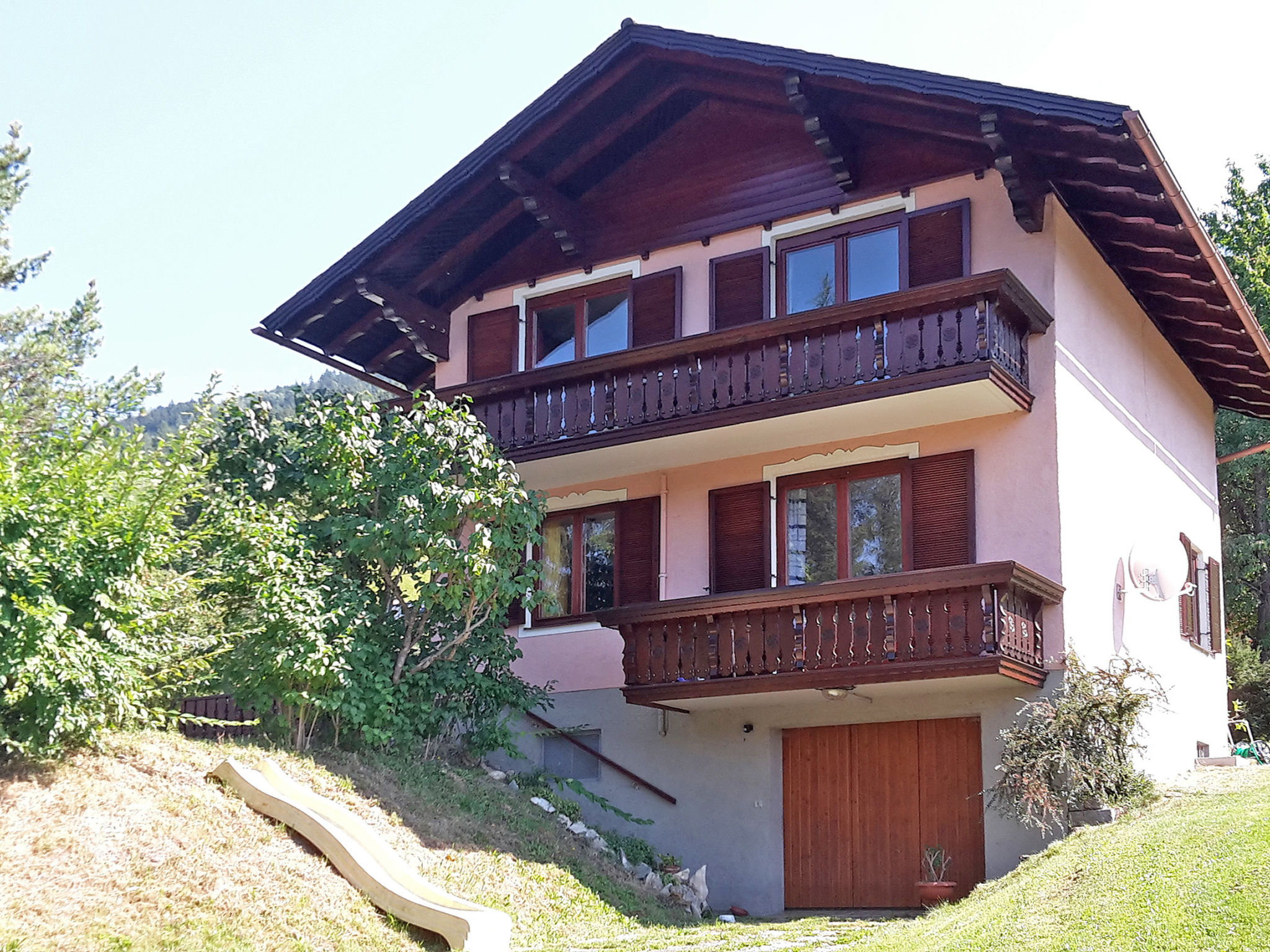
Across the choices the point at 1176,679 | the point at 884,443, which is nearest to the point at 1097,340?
the point at 884,443

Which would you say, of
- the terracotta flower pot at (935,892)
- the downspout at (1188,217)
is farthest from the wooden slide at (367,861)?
the downspout at (1188,217)

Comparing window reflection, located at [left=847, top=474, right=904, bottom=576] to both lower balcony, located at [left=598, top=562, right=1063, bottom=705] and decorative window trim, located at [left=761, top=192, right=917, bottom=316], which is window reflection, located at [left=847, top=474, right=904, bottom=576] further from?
decorative window trim, located at [left=761, top=192, right=917, bottom=316]

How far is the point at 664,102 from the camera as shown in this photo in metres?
17.6

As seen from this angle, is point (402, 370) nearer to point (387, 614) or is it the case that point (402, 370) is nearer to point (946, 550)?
point (387, 614)

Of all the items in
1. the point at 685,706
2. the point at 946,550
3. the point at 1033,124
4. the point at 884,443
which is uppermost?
the point at 1033,124

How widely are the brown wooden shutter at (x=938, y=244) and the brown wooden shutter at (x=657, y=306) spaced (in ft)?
9.73

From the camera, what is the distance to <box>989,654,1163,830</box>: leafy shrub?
12.5 m

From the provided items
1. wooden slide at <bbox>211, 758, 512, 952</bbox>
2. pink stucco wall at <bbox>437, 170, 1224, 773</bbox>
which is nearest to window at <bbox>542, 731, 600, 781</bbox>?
pink stucco wall at <bbox>437, 170, 1224, 773</bbox>

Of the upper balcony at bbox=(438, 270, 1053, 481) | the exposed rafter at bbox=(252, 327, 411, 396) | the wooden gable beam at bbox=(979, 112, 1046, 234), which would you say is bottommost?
the upper balcony at bbox=(438, 270, 1053, 481)

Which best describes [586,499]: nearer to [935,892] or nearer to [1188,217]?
[935,892]

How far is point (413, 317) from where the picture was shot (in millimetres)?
18812

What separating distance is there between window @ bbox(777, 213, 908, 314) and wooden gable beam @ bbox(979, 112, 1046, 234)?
1359mm

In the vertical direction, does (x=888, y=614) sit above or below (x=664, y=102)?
below

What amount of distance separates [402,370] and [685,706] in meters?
8.17
